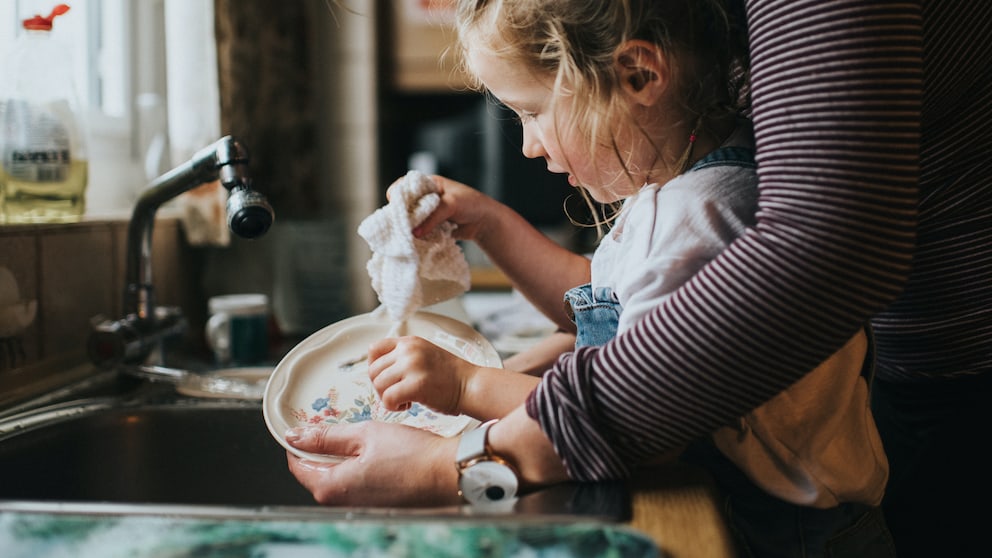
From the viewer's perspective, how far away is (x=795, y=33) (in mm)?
562

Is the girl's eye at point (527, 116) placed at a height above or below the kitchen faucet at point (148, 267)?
above

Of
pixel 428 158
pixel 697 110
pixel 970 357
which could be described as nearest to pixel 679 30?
pixel 697 110

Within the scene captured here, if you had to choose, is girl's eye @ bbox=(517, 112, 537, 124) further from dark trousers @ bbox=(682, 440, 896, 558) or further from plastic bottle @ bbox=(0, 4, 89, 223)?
plastic bottle @ bbox=(0, 4, 89, 223)

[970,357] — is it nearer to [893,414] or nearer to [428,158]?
[893,414]

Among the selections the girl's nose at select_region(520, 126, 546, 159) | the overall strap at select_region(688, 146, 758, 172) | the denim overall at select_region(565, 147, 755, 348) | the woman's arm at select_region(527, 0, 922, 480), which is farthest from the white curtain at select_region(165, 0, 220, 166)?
the woman's arm at select_region(527, 0, 922, 480)

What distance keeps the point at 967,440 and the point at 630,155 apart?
0.41 m

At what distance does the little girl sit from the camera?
28.2 inches

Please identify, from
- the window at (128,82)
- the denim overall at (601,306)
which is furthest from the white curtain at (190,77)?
the denim overall at (601,306)

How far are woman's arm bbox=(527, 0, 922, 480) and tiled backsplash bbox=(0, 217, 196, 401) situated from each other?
0.80 meters

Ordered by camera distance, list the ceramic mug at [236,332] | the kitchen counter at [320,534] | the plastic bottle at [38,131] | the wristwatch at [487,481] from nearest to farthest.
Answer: the kitchen counter at [320,534]
the wristwatch at [487,481]
the plastic bottle at [38,131]
the ceramic mug at [236,332]

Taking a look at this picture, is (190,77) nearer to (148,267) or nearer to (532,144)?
(148,267)

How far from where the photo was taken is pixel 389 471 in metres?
0.68

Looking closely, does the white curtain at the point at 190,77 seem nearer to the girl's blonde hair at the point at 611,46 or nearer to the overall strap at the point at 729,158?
the girl's blonde hair at the point at 611,46

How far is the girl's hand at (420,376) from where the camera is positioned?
0.73 metres
